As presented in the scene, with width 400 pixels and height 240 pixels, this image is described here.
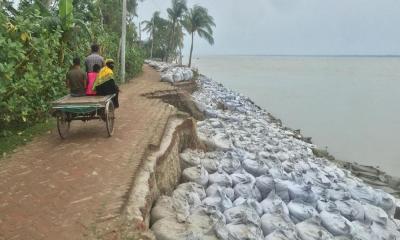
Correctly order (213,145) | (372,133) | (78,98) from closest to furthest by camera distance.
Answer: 1. (78,98)
2. (213,145)
3. (372,133)

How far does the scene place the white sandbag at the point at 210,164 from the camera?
7.86m

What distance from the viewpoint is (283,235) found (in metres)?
5.27

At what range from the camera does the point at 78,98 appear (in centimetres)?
731

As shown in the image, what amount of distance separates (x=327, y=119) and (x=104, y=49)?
14.8m

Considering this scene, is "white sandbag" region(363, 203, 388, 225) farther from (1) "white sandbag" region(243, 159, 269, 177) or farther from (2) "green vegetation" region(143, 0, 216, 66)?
(2) "green vegetation" region(143, 0, 216, 66)

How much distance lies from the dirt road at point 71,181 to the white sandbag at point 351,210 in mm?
3403

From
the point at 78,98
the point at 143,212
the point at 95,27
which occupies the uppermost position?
the point at 95,27

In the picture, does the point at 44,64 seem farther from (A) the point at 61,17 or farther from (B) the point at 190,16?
→ (B) the point at 190,16

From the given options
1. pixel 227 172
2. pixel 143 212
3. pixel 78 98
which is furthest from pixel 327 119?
pixel 143 212

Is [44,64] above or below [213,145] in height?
above

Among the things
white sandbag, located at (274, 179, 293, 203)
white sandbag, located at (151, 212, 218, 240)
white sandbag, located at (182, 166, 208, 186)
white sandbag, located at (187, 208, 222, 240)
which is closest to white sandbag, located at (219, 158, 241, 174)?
white sandbag, located at (182, 166, 208, 186)

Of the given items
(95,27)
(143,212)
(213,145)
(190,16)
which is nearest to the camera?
(143,212)

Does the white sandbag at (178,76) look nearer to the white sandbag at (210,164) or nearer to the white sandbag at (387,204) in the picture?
the white sandbag at (210,164)

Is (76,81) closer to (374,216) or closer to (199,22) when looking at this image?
(374,216)
